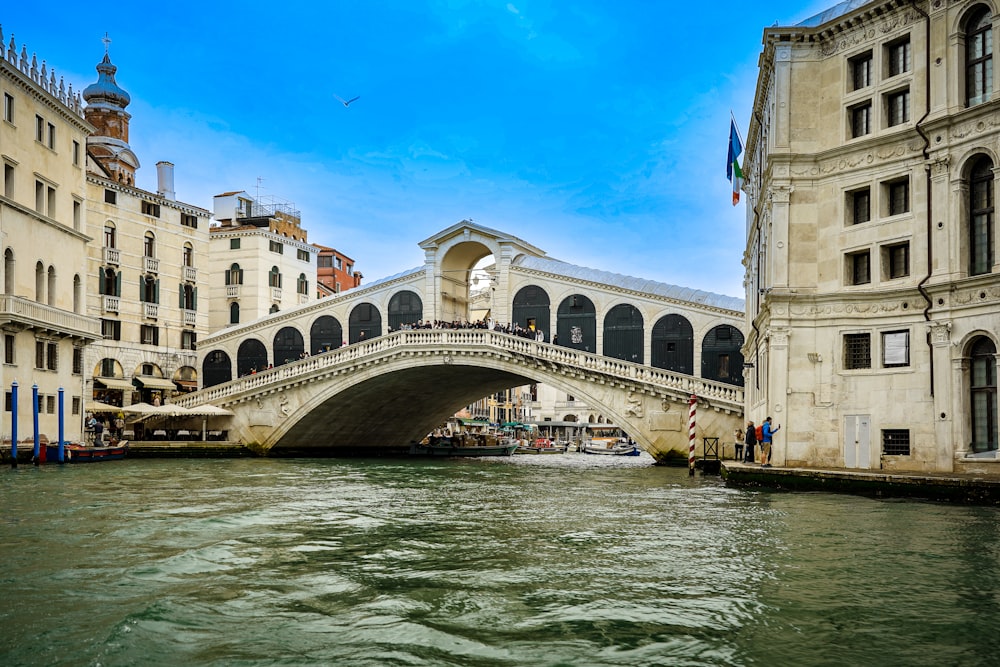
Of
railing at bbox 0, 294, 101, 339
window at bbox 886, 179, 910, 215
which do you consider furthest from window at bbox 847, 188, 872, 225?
railing at bbox 0, 294, 101, 339

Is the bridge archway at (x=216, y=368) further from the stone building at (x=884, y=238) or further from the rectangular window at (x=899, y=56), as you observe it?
the rectangular window at (x=899, y=56)

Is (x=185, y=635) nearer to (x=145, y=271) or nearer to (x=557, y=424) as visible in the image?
(x=145, y=271)

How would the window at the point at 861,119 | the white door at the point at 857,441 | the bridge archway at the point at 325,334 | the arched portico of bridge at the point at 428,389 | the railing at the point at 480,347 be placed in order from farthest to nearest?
the bridge archway at the point at 325,334, the arched portico of bridge at the point at 428,389, the railing at the point at 480,347, the window at the point at 861,119, the white door at the point at 857,441

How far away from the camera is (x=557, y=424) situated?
7700 cm


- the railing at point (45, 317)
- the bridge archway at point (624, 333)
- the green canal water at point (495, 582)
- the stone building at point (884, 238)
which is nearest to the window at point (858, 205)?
the stone building at point (884, 238)

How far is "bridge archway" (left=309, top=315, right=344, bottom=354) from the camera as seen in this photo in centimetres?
4169

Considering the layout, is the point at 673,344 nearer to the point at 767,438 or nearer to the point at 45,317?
the point at 767,438

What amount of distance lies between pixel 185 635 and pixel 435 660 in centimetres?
204

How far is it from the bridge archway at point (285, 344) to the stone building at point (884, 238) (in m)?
24.4

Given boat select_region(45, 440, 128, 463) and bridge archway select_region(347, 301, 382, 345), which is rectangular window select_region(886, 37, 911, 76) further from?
bridge archway select_region(347, 301, 382, 345)

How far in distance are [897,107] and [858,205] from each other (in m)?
2.09

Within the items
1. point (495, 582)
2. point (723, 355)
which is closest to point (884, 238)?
point (495, 582)

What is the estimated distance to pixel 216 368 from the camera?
4306cm

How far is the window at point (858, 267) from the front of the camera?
66.7 feet
